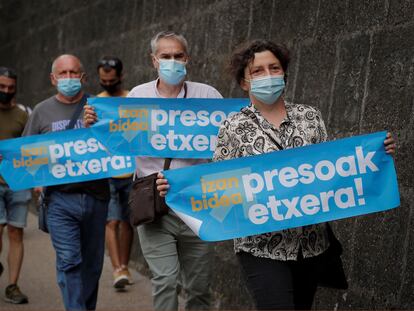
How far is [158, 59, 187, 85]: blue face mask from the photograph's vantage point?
5090 mm

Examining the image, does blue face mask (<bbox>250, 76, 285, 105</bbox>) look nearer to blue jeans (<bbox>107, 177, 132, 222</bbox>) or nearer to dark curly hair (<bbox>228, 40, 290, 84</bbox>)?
dark curly hair (<bbox>228, 40, 290, 84</bbox>)

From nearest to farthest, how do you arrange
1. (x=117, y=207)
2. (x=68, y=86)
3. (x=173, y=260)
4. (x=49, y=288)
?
(x=173, y=260) < (x=68, y=86) < (x=49, y=288) < (x=117, y=207)

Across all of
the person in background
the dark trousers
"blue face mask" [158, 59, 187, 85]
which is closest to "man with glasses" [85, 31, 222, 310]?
"blue face mask" [158, 59, 187, 85]

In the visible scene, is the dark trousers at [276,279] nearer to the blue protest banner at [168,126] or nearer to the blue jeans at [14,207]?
the blue protest banner at [168,126]

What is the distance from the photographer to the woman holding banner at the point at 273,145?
3887 millimetres

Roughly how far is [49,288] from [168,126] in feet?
10.1

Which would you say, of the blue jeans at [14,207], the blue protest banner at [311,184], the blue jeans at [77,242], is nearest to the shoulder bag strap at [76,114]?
the blue jeans at [77,242]

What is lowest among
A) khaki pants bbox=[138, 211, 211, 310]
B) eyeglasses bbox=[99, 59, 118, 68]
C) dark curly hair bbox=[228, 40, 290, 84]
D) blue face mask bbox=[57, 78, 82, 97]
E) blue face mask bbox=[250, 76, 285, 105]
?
khaki pants bbox=[138, 211, 211, 310]

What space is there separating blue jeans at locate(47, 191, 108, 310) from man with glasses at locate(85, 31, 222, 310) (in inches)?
38.8

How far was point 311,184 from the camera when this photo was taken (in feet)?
13.7

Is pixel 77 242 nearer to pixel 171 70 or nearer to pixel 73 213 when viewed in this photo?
pixel 73 213

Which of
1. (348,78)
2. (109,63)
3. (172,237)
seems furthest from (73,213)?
(109,63)

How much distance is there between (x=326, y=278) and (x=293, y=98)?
2.28m

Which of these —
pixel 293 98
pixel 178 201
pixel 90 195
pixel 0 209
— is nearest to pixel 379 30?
pixel 293 98
